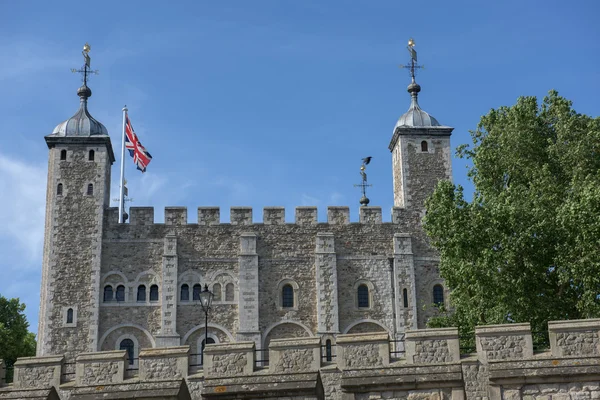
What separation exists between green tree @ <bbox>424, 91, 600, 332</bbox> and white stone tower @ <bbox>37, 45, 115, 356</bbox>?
17.9 m

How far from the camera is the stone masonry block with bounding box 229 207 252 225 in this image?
1826 inches

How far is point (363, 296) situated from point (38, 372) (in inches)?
1079

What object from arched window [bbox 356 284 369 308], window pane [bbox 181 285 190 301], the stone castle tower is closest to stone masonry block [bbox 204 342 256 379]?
the stone castle tower

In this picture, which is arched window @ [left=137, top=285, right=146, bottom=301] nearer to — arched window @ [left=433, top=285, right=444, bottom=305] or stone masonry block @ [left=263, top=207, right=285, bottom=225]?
stone masonry block @ [left=263, top=207, right=285, bottom=225]

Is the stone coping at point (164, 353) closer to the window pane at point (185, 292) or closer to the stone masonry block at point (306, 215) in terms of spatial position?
the window pane at point (185, 292)

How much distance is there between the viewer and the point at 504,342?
19.0m

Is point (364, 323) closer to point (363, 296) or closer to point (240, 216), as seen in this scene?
point (363, 296)

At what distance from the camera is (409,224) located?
46.7m

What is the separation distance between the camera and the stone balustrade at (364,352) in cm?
1895

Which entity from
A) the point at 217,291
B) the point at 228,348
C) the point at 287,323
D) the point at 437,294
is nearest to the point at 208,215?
the point at 217,291

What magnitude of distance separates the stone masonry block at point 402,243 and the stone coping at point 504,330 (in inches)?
1056

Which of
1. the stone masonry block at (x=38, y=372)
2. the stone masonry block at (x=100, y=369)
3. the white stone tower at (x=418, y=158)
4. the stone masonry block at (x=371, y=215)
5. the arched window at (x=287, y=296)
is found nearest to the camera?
the stone masonry block at (x=100, y=369)

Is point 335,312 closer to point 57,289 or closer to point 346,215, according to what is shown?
point 346,215

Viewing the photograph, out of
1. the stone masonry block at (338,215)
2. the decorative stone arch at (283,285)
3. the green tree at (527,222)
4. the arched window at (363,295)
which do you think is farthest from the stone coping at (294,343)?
the stone masonry block at (338,215)
